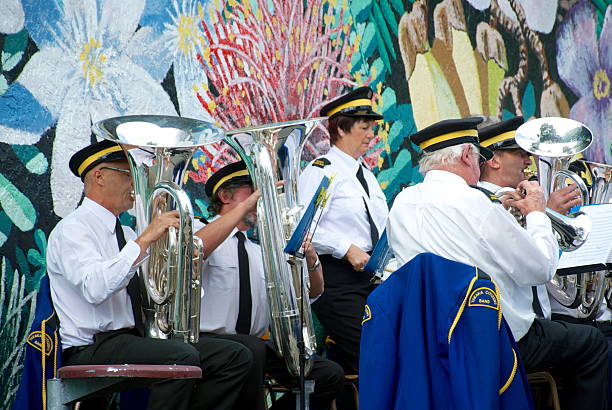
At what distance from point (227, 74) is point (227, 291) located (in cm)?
163

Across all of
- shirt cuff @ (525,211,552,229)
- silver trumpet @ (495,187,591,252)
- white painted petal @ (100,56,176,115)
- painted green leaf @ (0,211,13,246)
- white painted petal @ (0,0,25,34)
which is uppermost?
white painted petal @ (0,0,25,34)

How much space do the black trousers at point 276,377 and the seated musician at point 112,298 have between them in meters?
0.18

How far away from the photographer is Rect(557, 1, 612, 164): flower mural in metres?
9.27

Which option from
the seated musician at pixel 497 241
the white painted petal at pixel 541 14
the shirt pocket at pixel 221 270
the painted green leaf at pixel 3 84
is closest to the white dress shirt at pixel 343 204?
the shirt pocket at pixel 221 270

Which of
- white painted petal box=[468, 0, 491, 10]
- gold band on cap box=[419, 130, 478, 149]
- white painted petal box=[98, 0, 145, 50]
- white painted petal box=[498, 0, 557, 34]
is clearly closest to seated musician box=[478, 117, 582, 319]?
gold band on cap box=[419, 130, 478, 149]

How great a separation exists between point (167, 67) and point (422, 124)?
262 centimetres

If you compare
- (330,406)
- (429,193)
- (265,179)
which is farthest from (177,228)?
(330,406)

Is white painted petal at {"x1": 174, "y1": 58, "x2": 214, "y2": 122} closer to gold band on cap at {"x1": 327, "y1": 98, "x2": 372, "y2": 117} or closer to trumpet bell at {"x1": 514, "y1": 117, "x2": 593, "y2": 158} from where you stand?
gold band on cap at {"x1": 327, "y1": 98, "x2": 372, "y2": 117}

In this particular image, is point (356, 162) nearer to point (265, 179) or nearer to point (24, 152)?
point (265, 179)

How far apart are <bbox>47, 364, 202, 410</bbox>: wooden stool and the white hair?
1.39 meters

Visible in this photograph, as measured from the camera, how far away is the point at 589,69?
9.55 m

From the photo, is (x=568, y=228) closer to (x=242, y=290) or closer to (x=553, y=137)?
(x=553, y=137)

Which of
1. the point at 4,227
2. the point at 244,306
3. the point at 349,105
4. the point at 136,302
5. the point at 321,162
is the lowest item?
the point at 244,306

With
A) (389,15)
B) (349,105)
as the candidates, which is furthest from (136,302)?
(389,15)
